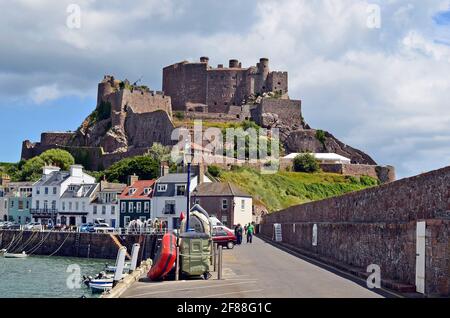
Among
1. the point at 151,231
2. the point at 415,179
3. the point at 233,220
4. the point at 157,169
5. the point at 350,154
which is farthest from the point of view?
the point at 350,154

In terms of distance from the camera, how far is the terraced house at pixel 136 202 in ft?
231

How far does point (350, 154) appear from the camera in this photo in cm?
12312

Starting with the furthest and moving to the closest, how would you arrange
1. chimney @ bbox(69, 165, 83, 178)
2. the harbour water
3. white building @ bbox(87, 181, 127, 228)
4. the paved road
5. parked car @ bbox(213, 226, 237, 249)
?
chimney @ bbox(69, 165, 83, 178), white building @ bbox(87, 181, 127, 228), parked car @ bbox(213, 226, 237, 249), the harbour water, the paved road

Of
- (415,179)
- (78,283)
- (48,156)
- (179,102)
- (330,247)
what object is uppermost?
(179,102)

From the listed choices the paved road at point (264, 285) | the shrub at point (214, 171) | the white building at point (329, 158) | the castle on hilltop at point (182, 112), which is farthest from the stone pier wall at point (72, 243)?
the white building at point (329, 158)

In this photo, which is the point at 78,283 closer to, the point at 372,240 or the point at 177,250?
the point at 177,250

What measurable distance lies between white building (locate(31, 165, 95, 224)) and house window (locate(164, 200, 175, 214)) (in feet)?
53.3

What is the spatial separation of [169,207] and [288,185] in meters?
33.1

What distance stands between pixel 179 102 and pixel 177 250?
111041 millimetres

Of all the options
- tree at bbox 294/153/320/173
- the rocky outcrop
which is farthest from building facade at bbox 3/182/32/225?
the rocky outcrop

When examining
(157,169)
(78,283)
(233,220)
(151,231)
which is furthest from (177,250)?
(157,169)

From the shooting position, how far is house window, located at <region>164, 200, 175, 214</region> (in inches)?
2682

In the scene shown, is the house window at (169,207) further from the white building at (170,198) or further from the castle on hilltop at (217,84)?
the castle on hilltop at (217,84)

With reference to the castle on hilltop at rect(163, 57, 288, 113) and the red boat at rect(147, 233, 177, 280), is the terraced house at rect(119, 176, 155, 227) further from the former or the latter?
the castle on hilltop at rect(163, 57, 288, 113)
